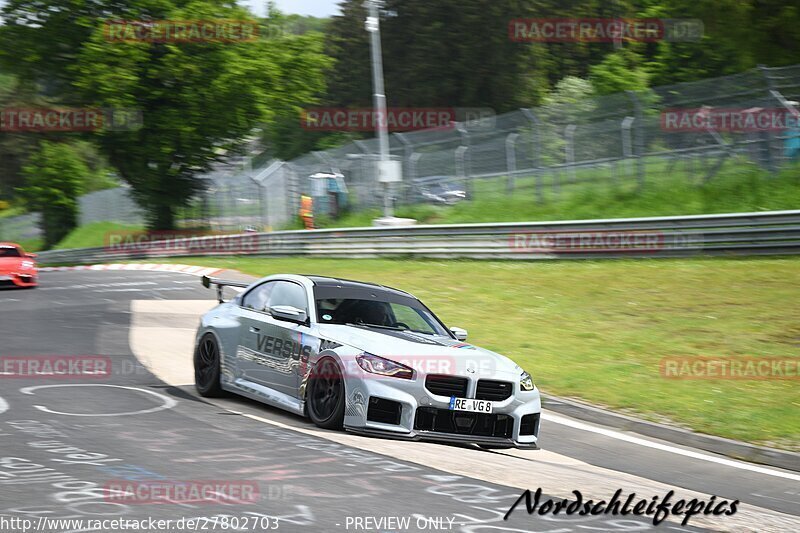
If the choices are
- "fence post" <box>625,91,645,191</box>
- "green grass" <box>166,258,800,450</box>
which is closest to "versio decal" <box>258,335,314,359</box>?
"green grass" <box>166,258,800,450</box>

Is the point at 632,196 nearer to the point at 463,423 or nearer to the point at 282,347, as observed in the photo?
the point at 282,347

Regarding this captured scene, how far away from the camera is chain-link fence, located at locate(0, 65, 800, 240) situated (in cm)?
2245

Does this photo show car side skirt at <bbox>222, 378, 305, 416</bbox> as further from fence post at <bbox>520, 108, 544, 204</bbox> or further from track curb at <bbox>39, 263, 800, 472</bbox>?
fence post at <bbox>520, 108, 544, 204</bbox>

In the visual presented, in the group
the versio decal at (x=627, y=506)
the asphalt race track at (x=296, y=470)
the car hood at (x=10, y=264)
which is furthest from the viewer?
the car hood at (x=10, y=264)

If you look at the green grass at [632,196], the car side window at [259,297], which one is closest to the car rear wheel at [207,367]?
the car side window at [259,297]

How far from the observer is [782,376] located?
1230 cm

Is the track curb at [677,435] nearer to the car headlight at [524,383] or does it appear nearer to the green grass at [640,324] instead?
the green grass at [640,324]

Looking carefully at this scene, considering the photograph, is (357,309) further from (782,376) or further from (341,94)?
(341,94)

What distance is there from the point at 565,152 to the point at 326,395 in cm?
1852

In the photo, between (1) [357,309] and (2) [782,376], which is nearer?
(1) [357,309]

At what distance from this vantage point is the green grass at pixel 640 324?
11133 mm

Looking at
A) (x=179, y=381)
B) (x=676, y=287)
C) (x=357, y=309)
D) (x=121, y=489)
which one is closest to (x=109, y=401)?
(x=179, y=381)

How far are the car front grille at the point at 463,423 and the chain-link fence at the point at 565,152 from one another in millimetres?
15024

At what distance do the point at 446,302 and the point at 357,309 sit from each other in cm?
920
